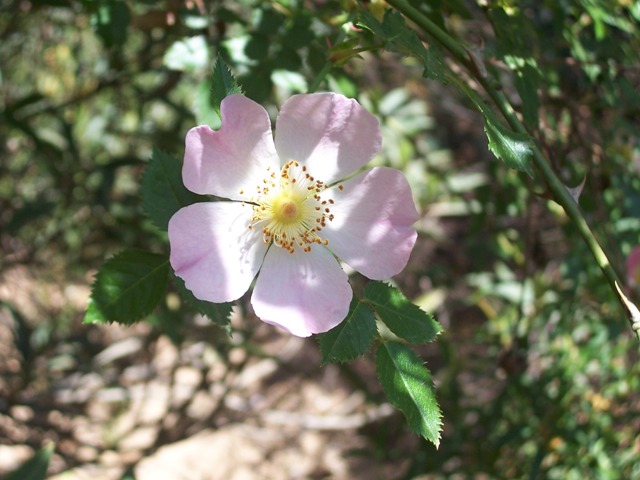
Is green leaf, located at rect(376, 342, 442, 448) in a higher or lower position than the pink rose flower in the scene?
higher

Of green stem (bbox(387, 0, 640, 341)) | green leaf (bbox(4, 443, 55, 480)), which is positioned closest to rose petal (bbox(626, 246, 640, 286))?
green stem (bbox(387, 0, 640, 341))

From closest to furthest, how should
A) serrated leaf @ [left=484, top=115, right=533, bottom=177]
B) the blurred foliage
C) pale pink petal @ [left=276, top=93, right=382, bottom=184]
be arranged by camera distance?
1. serrated leaf @ [left=484, top=115, right=533, bottom=177]
2. pale pink petal @ [left=276, top=93, right=382, bottom=184]
3. the blurred foliage

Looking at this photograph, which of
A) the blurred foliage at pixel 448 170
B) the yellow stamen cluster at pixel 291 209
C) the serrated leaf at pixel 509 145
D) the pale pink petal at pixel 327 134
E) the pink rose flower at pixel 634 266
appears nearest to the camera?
the serrated leaf at pixel 509 145

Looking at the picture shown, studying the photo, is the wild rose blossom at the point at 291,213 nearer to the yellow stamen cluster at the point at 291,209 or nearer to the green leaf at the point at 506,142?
the yellow stamen cluster at the point at 291,209

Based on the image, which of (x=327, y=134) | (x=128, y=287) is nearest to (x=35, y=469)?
(x=128, y=287)

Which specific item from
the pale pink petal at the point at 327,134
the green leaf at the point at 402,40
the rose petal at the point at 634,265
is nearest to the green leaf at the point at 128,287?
the pale pink petal at the point at 327,134

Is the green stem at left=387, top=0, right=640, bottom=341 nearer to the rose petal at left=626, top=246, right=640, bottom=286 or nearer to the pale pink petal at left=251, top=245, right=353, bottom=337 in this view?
the pale pink petal at left=251, top=245, right=353, bottom=337
